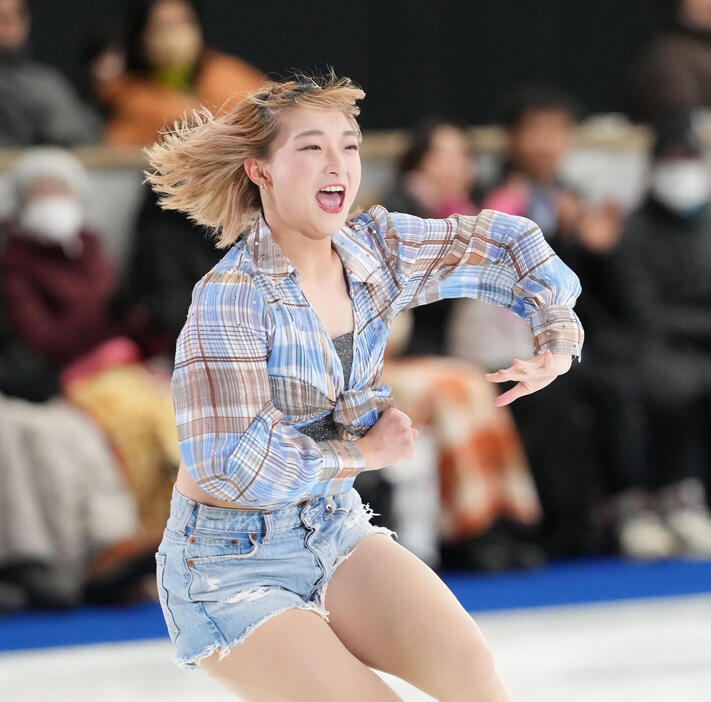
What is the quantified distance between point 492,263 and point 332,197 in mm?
418

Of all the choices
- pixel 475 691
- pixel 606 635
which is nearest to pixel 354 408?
pixel 475 691

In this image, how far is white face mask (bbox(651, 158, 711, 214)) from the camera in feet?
20.5

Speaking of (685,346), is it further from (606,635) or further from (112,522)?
(112,522)

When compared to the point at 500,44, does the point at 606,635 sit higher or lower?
lower

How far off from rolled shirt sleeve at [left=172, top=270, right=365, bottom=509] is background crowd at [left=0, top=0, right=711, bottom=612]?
2.71m

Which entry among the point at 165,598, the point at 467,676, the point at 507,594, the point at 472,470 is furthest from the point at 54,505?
the point at 467,676

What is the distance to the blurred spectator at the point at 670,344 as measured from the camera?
584 cm

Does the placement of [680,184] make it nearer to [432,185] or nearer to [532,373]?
[432,185]

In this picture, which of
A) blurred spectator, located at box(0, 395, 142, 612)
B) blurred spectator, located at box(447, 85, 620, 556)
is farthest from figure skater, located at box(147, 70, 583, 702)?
blurred spectator, located at box(447, 85, 620, 556)

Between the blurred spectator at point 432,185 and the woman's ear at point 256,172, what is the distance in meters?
3.25

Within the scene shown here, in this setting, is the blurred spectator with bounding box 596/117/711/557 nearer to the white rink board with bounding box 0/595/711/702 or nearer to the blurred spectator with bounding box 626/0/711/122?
the blurred spectator with bounding box 626/0/711/122

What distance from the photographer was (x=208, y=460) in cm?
236

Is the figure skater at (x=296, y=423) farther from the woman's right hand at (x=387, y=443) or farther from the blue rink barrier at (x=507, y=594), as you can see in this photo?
→ the blue rink barrier at (x=507, y=594)

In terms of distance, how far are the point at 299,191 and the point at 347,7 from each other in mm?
5498
